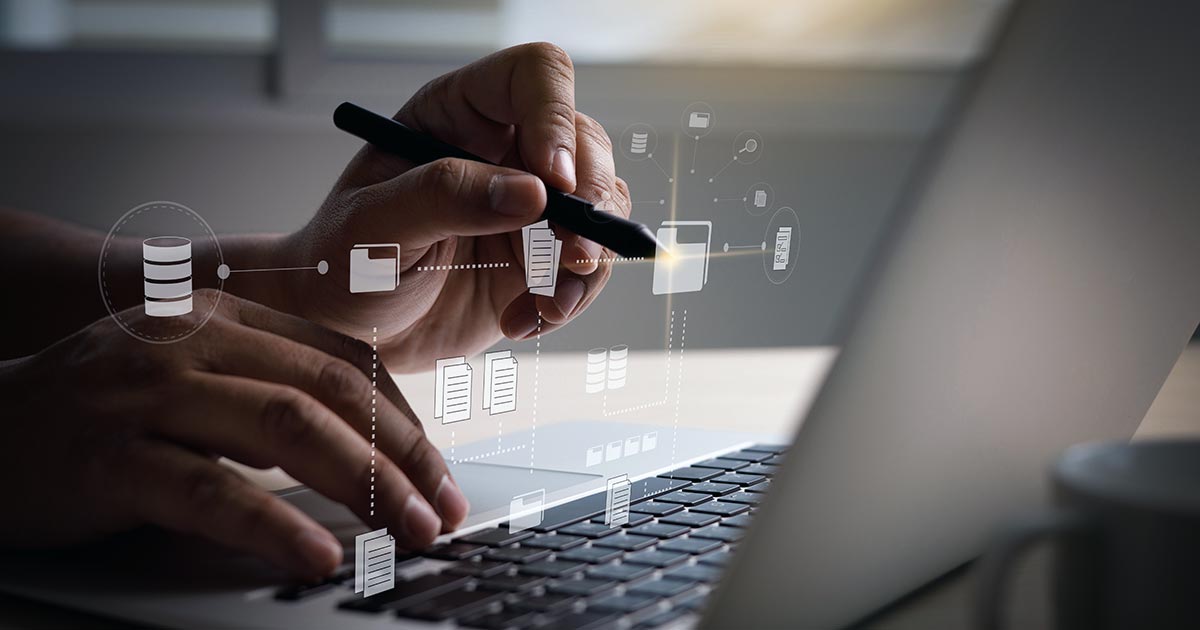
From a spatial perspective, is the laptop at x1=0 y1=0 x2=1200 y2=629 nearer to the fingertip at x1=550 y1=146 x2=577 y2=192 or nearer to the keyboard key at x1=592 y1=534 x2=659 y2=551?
the keyboard key at x1=592 y1=534 x2=659 y2=551

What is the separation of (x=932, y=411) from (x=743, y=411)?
0.32 m

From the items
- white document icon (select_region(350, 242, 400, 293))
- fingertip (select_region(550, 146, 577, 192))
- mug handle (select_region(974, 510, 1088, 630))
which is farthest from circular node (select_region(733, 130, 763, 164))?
mug handle (select_region(974, 510, 1088, 630))

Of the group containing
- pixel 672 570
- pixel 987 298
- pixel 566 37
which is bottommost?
pixel 672 570

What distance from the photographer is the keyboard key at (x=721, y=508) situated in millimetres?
455

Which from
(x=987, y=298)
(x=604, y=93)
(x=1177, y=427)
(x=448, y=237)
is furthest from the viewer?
(x=1177, y=427)

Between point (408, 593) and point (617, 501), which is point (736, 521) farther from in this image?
point (408, 593)

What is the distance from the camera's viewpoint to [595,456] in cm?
44

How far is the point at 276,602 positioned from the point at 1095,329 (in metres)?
0.29

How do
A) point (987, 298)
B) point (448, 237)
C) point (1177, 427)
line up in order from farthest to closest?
point (1177, 427) → point (448, 237) → point (987, 298)

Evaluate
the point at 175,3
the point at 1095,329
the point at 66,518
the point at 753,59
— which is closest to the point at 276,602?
the point at 66,518

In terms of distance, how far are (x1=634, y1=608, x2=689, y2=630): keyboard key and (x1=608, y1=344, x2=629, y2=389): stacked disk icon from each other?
159mm

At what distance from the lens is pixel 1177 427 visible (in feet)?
2.25

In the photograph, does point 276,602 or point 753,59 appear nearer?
point 276,602

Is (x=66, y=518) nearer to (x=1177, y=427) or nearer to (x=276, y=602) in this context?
(x=276, y=602)
